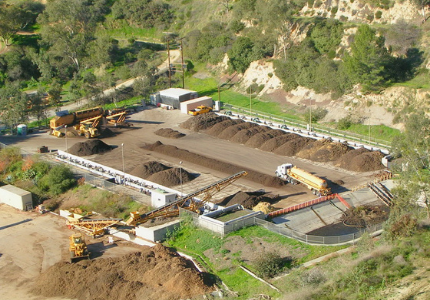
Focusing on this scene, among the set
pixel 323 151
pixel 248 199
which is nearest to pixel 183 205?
pixel 248 199

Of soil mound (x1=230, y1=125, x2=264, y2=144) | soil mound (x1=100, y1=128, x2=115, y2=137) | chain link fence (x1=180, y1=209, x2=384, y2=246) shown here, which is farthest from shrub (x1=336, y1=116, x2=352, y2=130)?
soil mound (x1=100, y1=128, x2=115, y2=137)

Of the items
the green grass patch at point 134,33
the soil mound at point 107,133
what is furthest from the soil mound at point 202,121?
the green grass patch at point 134,33

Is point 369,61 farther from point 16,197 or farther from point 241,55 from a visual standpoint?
point 16,197

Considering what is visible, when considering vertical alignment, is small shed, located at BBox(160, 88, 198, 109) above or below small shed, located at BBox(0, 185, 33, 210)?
above

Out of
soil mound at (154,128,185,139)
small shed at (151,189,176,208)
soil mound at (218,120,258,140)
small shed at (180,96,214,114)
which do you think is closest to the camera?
small shed at (151,189,176,208)

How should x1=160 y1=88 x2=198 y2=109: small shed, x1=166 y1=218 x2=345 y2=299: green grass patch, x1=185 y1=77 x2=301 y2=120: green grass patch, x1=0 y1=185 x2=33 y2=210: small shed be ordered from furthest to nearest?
x1=160 y1=88 x2=198 y2=109: small shed, x1=185 y1=77 x2=301 y2=120: green grass patch, x1=0 y1=185 x2=33 y2=210: small shed, x1=166 y1=218 x2=345 y2=299: green grass patch

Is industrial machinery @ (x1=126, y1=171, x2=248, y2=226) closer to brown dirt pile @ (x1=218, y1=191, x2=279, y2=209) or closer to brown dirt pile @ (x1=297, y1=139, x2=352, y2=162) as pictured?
brown dirt pile @ (x1=218, y1=191, x2=279, y2=209)

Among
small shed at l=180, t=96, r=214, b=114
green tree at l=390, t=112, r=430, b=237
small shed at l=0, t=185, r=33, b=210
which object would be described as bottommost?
small shed at l=0, t=185, r=33, b=210
